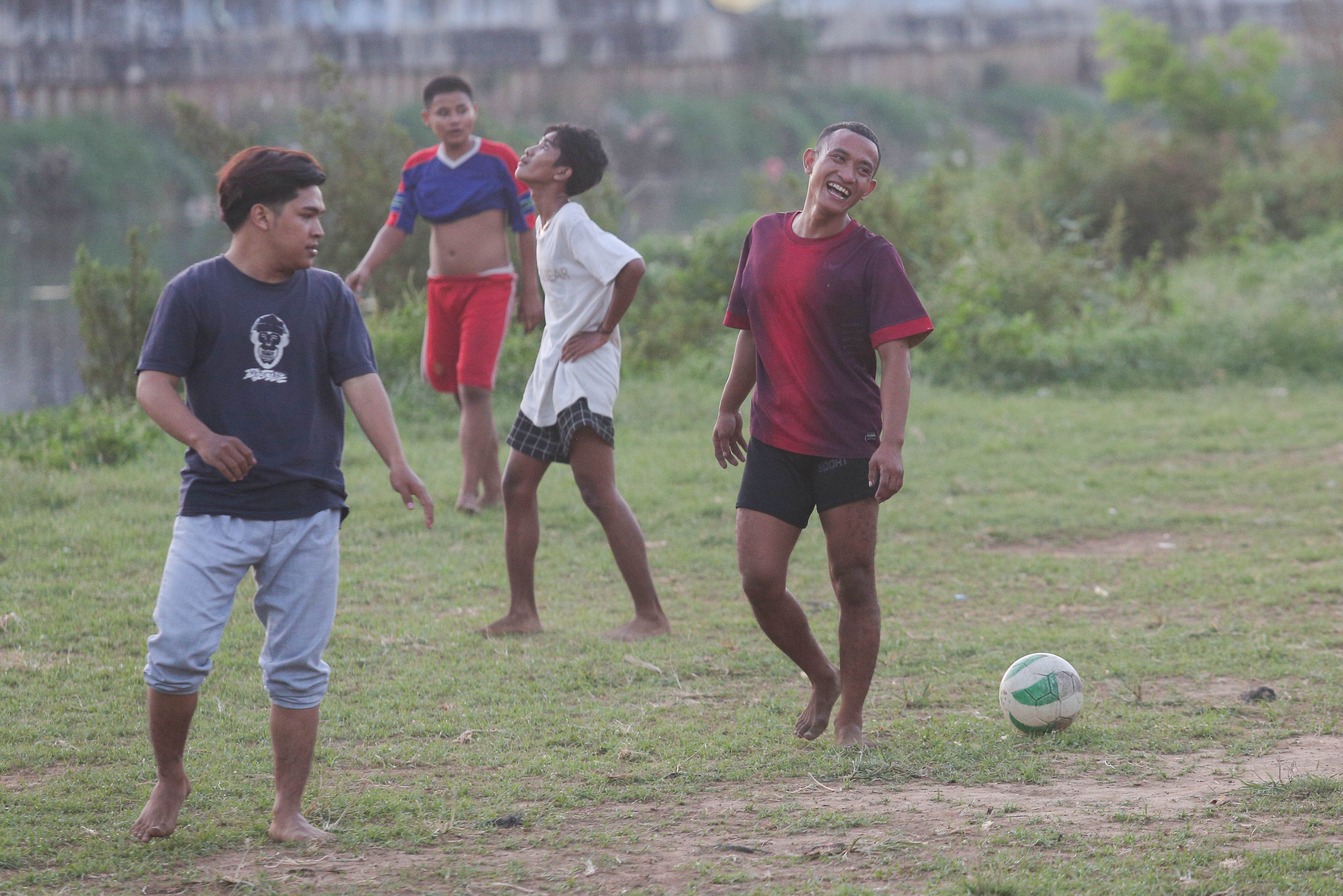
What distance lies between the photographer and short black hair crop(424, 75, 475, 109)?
681 centimetres

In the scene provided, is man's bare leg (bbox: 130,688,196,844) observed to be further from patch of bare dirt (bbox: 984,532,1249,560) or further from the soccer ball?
patch of bare dirt (bbox: 984,532,1249,560)

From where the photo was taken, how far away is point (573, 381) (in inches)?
202

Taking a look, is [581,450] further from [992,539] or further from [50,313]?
[50,313]

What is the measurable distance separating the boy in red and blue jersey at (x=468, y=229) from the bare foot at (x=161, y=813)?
3587 mm

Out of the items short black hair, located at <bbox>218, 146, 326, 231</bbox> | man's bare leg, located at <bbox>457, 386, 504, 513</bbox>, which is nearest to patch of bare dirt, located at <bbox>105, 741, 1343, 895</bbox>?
short black hair, located at <bbox>218, 146, 326, 231</bbox>

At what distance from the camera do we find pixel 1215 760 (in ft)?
13.2

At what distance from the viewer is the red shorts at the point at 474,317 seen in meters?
6.86

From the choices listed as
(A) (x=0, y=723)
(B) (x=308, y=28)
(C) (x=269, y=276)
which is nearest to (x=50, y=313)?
(A) (x=0, y=723)

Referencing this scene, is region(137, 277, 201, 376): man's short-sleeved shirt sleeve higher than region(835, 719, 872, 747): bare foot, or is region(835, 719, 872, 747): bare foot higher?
region(137, 277, 201, 376): man's short-sleeved shirt sleeve

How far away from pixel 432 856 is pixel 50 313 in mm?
16649

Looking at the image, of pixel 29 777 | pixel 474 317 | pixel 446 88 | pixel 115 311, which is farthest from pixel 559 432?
pixel 115 311

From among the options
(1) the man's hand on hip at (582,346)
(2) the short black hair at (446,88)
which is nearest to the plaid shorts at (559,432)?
(1) the man's hand on hip at (582,346)

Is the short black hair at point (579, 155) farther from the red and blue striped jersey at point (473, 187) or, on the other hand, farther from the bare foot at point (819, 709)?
the bare foot at point (819, 709)

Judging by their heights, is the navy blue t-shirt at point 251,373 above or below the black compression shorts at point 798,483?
above
